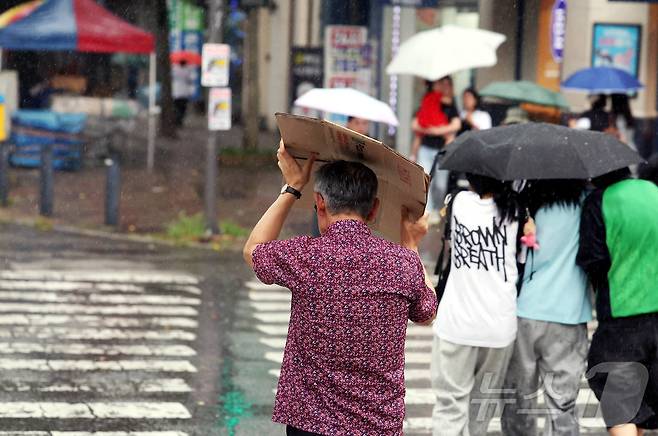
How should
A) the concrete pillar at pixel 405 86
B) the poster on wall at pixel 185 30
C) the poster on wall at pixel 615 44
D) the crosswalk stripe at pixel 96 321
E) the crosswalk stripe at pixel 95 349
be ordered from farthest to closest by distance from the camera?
the poster on wall at pixel 185 30
the concrete pillar at pixel 405 86
the poster on wall at pixel 615 44
the crosswalk stripe at pixel 96 321
the crosswalk stripe at pixel 95 349

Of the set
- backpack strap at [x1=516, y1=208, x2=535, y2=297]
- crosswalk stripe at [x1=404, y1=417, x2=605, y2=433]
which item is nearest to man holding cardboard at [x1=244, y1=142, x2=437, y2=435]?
backpack strap at [x1=516, y1=208, x2=535, y2=297]

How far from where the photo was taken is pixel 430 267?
13828 millimetres

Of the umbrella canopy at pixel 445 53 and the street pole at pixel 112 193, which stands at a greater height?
the umbrella canopy at pixel 445 53

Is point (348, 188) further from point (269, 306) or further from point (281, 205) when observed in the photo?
point (269, 306)

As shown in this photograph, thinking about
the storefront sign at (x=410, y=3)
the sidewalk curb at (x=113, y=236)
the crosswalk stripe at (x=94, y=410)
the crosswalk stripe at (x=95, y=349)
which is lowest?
the sidewalk curb at (x=113, y=236)

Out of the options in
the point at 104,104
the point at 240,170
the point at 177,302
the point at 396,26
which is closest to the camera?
the point at 177,302

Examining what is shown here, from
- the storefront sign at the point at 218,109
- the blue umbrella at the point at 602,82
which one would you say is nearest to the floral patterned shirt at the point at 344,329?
the storefront sign at the point at 218,109

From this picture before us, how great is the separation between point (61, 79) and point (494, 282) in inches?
1021

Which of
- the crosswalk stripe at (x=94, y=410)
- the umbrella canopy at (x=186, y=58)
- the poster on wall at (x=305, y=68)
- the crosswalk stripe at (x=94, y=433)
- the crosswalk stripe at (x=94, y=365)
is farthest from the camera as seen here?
the umbrella canopy at (x=186, y=58)

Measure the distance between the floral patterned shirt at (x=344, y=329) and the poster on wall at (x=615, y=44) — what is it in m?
16.9

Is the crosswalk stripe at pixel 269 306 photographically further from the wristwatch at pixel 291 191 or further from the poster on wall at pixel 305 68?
the poster on wall at pixel 305 68

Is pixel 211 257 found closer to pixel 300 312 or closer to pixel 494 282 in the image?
pixel 494 282

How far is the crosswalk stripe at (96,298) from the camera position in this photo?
450 inches

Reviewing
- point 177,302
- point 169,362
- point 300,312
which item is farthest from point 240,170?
point 300,312
